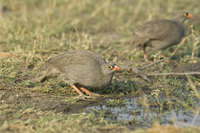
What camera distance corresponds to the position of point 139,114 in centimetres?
577

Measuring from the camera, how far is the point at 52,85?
23.4 ft

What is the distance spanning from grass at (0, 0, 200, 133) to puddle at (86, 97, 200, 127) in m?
0.10

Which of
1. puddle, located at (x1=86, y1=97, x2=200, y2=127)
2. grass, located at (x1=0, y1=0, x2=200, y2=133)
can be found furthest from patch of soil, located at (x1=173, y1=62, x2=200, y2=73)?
puddle, located at (x1=86, y1=97, x2=200, y2=127)

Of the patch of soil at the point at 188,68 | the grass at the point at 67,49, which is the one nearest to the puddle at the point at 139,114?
the grass at the point at 67,49

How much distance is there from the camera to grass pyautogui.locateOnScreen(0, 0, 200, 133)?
17.5 ft

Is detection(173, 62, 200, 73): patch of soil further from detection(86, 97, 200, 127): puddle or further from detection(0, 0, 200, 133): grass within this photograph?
detection(86, 97, 200, 127): puddle

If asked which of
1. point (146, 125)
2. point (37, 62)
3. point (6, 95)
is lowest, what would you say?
point (146, 125)

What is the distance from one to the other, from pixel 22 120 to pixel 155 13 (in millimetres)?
8496

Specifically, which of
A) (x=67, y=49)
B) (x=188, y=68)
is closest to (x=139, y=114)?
(x=188, y=68)

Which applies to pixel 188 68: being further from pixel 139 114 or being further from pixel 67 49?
pixel 139 114

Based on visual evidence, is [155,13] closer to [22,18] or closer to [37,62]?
[22,18]

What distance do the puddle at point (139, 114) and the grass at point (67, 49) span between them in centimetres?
10

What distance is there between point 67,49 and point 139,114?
4.06 m

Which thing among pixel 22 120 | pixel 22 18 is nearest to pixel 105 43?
pixel 22 18
